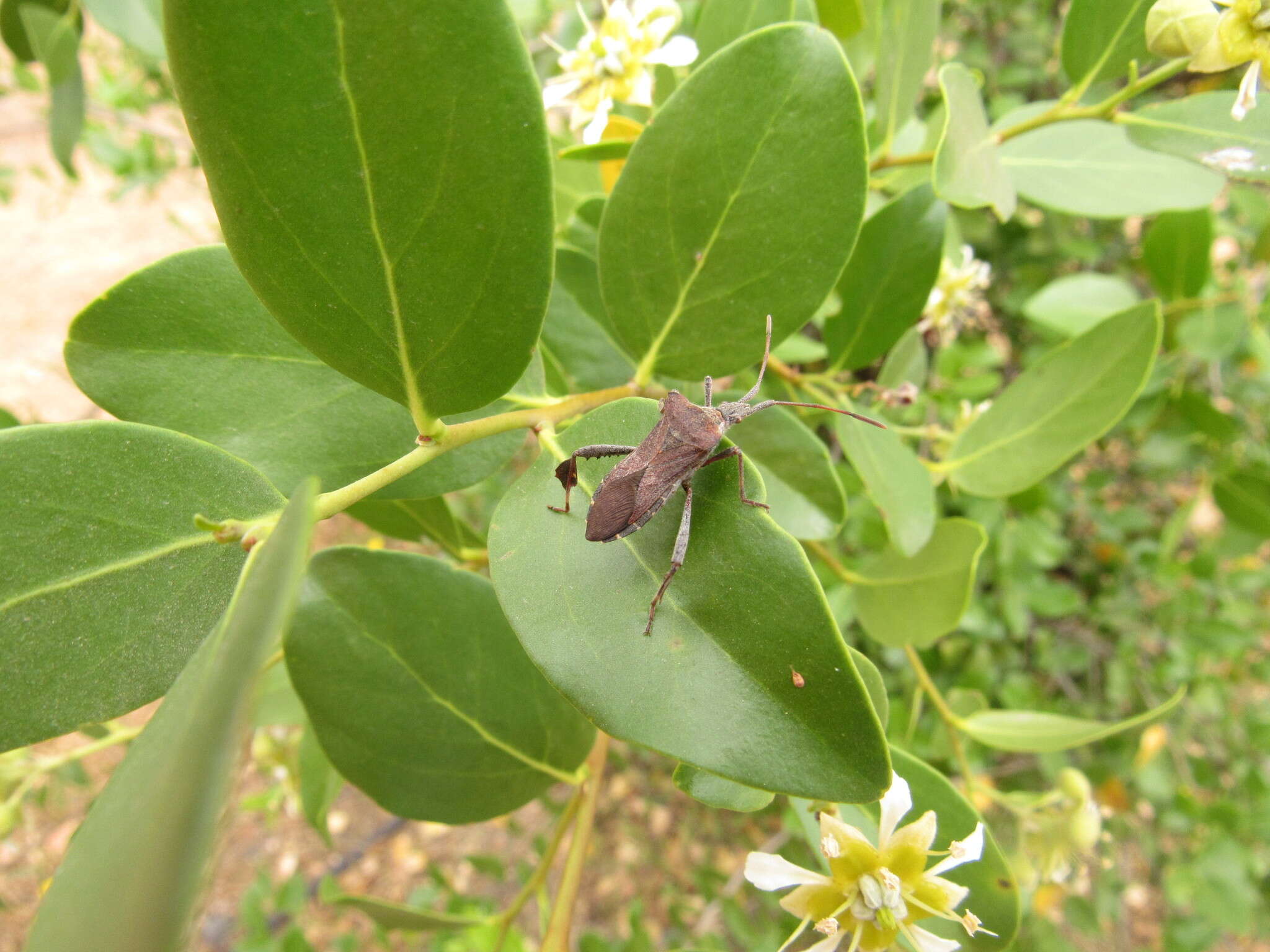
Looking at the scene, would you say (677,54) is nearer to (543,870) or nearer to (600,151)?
(600,151)

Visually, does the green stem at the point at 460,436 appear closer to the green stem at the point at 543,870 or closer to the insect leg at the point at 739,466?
the insect leg at the point at 739,466

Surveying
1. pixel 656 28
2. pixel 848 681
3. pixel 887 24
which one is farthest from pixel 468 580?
pixel 887 24

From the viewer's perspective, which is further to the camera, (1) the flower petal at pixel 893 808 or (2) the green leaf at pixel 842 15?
(2) the green leaf at pixel 842 15

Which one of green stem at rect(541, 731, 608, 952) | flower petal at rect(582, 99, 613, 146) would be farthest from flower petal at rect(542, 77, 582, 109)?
green stem at rect(541, 731, 608, 952)

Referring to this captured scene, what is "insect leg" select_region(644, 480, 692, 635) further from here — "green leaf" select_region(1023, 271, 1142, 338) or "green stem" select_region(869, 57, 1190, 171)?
"green leaf" select_region(1023, 271, 1142, 338)

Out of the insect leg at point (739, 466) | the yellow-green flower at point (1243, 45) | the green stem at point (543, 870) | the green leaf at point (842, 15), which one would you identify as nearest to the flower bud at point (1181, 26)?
the yellow-green flower at point (1243, 45)

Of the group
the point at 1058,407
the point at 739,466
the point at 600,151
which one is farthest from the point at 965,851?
the point at 600,151
